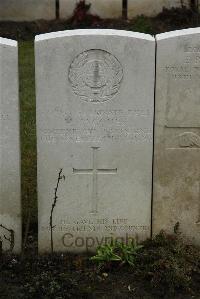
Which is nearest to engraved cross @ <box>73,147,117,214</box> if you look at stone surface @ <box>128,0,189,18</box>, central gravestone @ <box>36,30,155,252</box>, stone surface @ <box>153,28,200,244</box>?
central gravestone @ <box>36,30,155,252</box>

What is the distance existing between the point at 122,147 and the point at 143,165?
0.70 feet

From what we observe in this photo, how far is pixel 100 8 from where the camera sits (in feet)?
46.5

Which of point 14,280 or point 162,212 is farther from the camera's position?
point 162,212

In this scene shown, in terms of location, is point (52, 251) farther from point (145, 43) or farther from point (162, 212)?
point (145, 43)

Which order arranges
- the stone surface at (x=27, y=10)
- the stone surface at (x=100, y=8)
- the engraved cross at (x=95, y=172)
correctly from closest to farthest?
the engraved cross at (x=95, y=172), the stone surface at (x=27, y=10), the stone surface at (x=100, y=8)

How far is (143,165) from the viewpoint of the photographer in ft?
15.6

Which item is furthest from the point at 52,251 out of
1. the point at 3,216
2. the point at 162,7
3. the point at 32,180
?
the point at 162,7

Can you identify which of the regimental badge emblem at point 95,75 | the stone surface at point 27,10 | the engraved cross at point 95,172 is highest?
the stone surface at point 27,10

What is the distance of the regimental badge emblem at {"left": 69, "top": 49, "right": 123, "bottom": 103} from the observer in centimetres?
451

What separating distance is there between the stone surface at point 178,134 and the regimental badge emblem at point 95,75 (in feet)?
1.03

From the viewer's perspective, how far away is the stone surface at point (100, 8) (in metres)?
14.1

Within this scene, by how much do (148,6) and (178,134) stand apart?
10.0 m

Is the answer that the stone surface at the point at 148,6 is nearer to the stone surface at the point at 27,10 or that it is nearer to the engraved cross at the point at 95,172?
the stone surface at the point at 27,10

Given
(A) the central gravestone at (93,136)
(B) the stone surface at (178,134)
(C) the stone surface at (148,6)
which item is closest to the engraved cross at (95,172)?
(A) the central gravestone at (93,136)
